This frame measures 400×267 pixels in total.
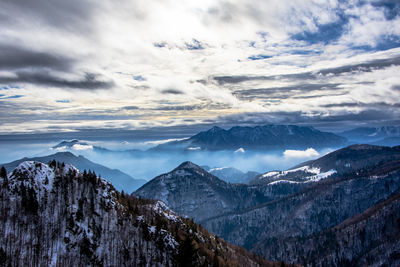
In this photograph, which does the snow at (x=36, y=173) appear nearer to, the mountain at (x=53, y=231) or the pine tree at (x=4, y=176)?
the mountain at (x=53, y=231)

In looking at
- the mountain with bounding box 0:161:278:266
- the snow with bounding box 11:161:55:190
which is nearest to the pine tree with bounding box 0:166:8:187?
the mountain with bounding box 0:161:278:266

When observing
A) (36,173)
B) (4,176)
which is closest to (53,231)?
(36,173)

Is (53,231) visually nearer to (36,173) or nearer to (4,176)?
(36,173)

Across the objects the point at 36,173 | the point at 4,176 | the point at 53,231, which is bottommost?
the point at 53,231

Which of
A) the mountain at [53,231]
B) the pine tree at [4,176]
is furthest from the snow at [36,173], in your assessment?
the pine tree at [4,176]

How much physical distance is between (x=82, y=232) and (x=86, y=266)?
2073 cm

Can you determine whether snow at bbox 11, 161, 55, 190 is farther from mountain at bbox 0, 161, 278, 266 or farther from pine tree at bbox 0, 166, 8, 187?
pine tree at bbox 0, 166, 8, 187

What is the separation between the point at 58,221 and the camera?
182000 millimetres

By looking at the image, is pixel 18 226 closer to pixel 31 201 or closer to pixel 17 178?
pixel 31 201

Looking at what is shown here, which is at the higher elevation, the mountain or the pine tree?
the pine tree

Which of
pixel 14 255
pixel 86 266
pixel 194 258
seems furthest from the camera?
pixel 86 266

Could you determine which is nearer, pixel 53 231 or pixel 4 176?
pixel 53 231

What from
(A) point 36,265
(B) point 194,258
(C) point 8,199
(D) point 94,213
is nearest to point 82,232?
(D) point 94,213

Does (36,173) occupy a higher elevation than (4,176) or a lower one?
higher
